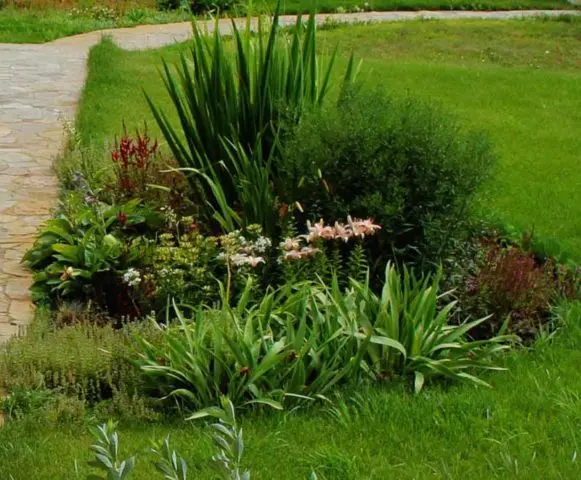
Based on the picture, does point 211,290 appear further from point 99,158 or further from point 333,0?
point 333,0

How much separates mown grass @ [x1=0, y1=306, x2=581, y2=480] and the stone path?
1559 mm

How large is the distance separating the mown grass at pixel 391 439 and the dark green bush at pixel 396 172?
50.5 inches

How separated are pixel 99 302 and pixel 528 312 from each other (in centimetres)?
237

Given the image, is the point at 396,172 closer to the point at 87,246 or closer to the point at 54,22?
the point at 87,246

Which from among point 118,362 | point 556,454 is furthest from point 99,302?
point 556,454

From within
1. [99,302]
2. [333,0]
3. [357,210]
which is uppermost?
[357,210]

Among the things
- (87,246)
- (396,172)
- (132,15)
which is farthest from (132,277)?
(132,15)

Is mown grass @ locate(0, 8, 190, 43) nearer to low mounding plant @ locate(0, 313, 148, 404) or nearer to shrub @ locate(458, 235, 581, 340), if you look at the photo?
shrub @ locate(458, 235, 581, 340)

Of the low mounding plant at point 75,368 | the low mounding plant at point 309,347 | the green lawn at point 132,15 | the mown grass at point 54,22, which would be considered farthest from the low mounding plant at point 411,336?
the mown grass at point 54,22

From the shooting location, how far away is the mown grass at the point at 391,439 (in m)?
4.47

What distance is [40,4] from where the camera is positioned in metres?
20.3

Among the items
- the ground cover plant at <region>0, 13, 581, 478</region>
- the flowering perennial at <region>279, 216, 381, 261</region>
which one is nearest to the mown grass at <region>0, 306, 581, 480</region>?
the ground cover plant at <region>0, 13, 581, 478</region>

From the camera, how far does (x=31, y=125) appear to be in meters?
11.1

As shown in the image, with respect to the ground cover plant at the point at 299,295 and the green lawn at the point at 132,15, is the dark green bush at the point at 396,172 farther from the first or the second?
the green lawn at the point at 132,15
